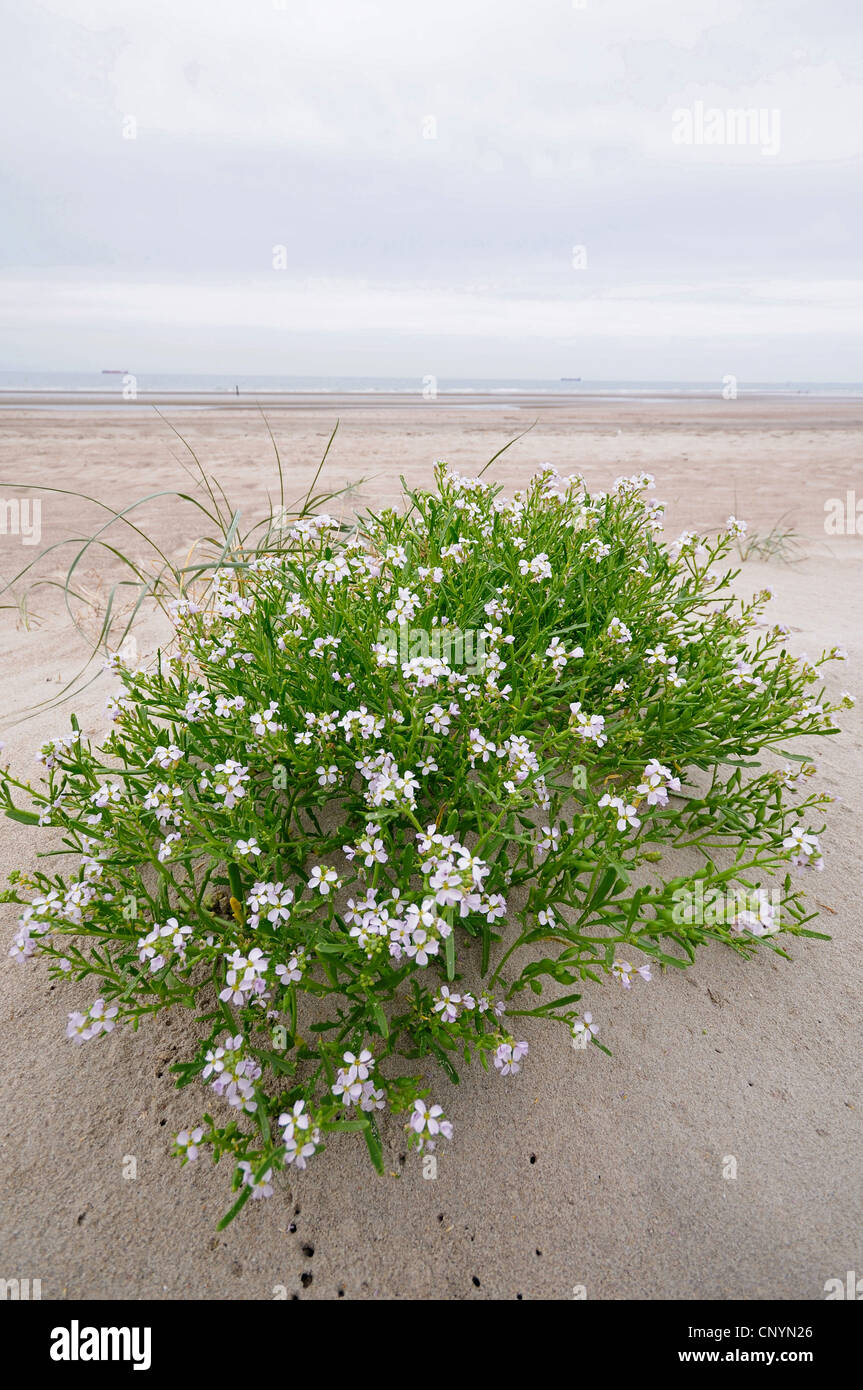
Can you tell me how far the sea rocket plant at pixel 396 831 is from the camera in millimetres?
1771

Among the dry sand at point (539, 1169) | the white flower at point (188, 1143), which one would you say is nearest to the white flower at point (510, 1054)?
the dry sand at point (539, 1169)

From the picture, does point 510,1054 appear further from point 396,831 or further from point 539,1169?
point 396,831

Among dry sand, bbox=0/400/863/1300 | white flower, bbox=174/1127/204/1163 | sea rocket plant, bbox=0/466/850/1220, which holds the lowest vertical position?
dry sand, bbox=0/400/863/1300

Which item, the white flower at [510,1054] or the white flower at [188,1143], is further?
the white flower at [510,1054]

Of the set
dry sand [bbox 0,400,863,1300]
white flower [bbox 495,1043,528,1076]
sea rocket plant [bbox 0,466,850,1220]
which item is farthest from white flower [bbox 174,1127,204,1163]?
white flower [bbox 495,1043,528,1076]

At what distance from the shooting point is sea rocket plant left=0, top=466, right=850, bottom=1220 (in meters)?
1.77

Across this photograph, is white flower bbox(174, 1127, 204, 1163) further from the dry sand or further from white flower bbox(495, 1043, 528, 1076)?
white flower bbox(495, 1043, 528, 1076)

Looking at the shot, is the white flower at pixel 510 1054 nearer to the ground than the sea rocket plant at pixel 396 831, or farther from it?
nearer to the ground

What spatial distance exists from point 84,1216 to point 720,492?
459 inches

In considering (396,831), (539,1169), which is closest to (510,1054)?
(539,1169)

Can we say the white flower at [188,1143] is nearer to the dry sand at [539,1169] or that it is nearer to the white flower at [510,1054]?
the dry sand at [539,1169]

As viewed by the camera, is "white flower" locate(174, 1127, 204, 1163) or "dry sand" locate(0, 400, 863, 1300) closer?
"white flower" locate(174, 1127, 204, 1163)
